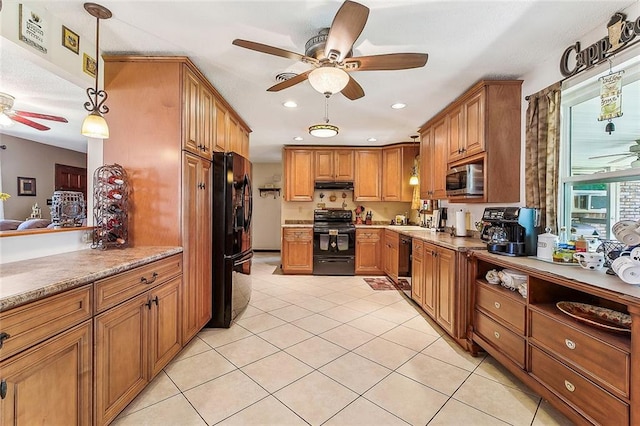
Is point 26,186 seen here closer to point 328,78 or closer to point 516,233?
point 328,78

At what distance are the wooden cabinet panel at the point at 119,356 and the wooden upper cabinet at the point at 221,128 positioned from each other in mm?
1755

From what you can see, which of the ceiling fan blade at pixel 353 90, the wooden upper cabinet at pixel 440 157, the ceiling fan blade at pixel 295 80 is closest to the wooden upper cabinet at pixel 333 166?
the wooden upper cabinet at pixel 440 157

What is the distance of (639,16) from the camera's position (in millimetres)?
1624

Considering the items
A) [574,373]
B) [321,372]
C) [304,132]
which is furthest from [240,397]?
[304,132]

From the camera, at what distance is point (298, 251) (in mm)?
Answer: 4992

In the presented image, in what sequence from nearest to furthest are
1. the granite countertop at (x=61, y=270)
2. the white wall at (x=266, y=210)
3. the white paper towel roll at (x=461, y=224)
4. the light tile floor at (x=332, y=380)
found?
the granite countertop at (x=61, y=270)
the light tile floor at (x=332, y=380)
the white paper towel roll at (x=461, y=224)
the white wall at (x=266, y=210)

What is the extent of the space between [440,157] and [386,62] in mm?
1931

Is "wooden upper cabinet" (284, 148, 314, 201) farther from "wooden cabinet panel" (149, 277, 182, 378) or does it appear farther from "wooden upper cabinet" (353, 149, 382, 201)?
"wooden cabinet panel" (149, 277, 182, 378)

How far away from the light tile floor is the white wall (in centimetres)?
440

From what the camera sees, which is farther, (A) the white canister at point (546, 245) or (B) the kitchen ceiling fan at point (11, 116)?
(A) the white canister at point (546, 245)

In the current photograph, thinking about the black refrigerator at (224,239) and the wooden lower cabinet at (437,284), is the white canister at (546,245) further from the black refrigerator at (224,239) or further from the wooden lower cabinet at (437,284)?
the black refrigerator at (224,239)

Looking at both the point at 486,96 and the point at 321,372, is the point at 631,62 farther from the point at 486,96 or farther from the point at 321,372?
the point at 321,372

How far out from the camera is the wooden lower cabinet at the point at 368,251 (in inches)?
195

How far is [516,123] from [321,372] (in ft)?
8.96
